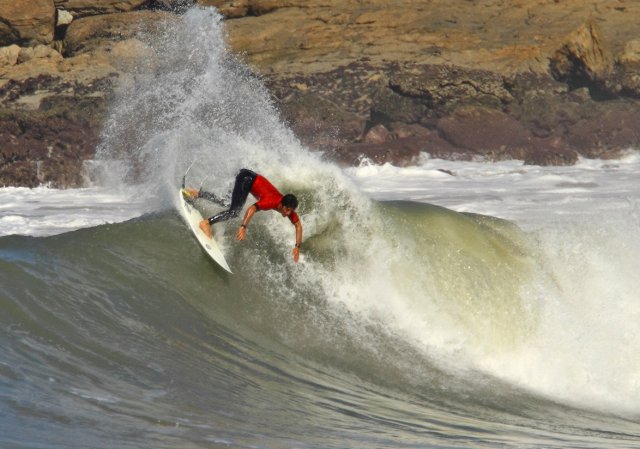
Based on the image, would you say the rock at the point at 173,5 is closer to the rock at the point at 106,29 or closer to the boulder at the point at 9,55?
the rock at the point at 106,29

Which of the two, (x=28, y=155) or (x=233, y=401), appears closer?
(x=233, y=401)

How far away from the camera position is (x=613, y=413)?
721cm

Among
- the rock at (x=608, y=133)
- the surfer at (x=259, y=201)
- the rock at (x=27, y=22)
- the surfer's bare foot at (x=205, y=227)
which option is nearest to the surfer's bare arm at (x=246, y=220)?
the surfer at (x=259, y=201)

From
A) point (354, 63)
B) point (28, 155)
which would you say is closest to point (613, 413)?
point (28, 155)

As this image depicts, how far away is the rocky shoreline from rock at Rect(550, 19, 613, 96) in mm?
36

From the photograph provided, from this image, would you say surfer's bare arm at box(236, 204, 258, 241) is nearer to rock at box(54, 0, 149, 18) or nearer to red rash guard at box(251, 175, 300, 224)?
red rash guard at box(251, 175, 300, 224)

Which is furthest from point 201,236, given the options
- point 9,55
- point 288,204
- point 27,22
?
point 27,22

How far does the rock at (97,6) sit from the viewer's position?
26.9 m

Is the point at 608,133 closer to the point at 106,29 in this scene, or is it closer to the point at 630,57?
the point at 630,57

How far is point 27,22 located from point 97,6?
80.4 inches

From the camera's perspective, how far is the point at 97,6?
88.5 feet

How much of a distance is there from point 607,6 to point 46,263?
Result: 22.6 meters

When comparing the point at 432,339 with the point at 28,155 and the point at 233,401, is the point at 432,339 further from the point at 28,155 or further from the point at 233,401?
the point at 28,155

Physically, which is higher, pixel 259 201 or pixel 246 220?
pixel 259 201
